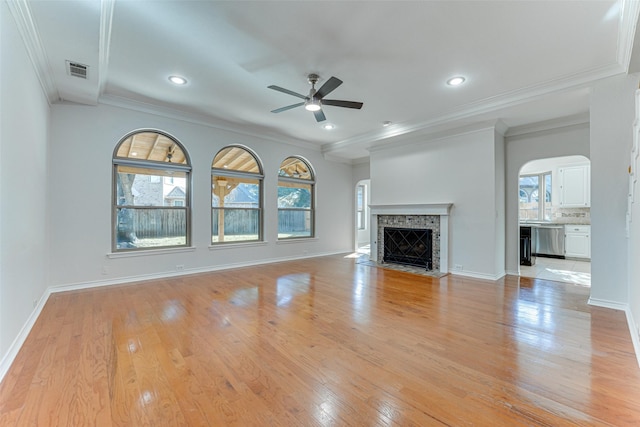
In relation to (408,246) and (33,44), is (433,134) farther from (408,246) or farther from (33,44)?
(33,44)

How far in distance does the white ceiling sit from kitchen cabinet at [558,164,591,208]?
11.1ft

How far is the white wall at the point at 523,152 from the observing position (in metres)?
4.61

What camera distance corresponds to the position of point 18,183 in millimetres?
2445

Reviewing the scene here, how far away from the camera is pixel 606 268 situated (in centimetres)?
340

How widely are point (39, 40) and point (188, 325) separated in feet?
10.1

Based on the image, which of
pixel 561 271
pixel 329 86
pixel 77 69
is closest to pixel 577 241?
pixel 561 271

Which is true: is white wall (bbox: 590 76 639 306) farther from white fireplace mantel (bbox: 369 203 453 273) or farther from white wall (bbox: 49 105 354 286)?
Result: white wall (bbox: 49 105 354 286)

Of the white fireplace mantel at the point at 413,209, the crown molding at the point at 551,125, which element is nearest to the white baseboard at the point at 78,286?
the white fireplace mantel at the point at 413,209

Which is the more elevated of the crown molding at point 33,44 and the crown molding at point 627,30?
the crown molding at point 627,30

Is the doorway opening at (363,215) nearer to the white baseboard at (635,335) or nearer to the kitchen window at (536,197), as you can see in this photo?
the kitchen window at (536,197)

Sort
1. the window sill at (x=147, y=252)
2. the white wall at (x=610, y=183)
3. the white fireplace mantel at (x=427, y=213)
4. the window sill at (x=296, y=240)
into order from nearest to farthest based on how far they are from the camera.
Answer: the white wall at (x=610, y=183), the window sill at (x=147, y=252), the white fireplace mantel at (x=427, y=213), the window sill at (x=296, y=240)

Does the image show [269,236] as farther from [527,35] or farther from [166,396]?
[527,35]

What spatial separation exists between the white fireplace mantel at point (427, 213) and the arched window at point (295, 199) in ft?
5.61

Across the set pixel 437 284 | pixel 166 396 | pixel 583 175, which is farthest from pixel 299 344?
pixel 583 175
